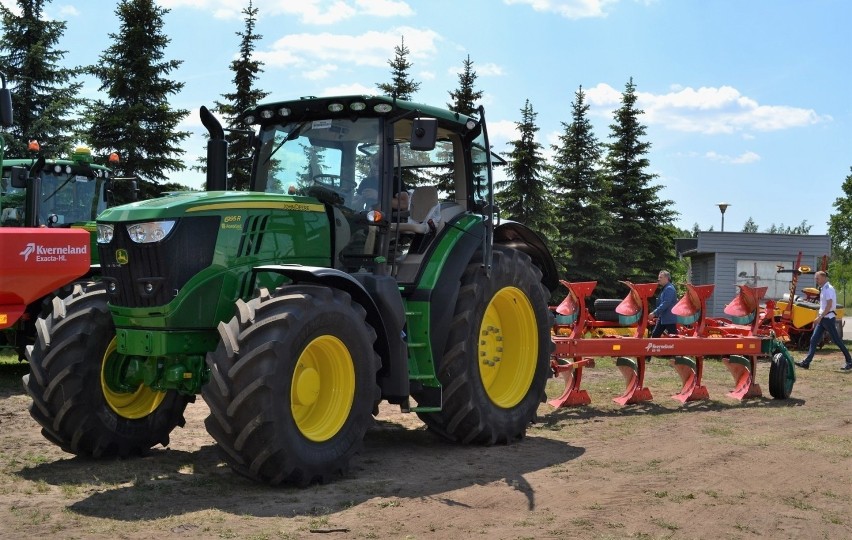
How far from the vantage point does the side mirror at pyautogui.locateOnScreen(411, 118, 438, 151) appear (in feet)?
23.0

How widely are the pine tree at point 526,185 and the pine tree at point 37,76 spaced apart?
40.1 ft

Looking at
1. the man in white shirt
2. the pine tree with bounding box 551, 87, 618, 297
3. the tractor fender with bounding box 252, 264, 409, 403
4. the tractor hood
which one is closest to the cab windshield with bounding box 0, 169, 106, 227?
the tractor hood

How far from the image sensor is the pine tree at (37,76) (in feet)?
72.7

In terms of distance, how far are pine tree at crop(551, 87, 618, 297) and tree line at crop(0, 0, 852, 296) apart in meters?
0.03

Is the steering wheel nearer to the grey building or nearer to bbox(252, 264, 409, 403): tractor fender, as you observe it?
bbox(252, 264, 409, 403): tractor fender

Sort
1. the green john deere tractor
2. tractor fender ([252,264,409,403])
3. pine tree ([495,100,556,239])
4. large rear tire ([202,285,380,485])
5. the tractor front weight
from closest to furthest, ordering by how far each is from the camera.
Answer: large rear tire ([202,285,380,485]), the green john deere tractor, the tractor front weight, tractor fender ([252,264,409,403]), pine tree ([495,100,556,239])

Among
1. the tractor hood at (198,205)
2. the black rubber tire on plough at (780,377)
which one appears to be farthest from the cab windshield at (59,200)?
the black rubber tire on plough at (780,377)

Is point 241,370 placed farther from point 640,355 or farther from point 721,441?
point 640,355

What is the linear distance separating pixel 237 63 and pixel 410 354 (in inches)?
637

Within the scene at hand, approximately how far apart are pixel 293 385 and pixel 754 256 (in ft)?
97.7

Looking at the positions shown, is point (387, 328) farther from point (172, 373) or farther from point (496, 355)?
point (496, 355)

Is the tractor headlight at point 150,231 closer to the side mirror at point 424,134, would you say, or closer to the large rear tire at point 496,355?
the side mirror at point 424,134

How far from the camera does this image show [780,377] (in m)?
11.7

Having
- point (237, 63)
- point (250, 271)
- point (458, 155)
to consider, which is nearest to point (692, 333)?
point (458, 155)
